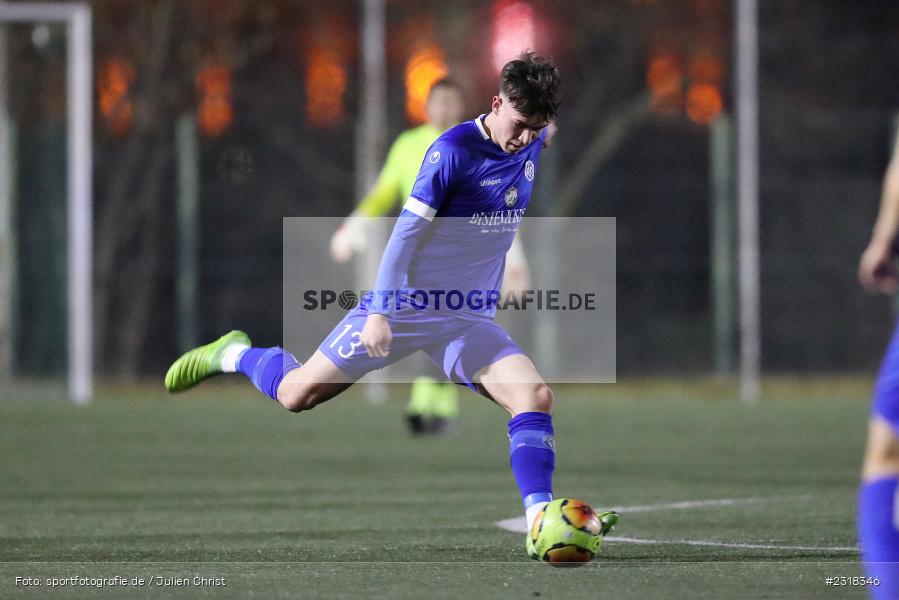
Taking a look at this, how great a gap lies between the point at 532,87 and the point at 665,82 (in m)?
12.5

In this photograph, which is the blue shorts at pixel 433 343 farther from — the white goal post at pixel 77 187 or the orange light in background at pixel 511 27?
the orange light in background at pixel 511 27

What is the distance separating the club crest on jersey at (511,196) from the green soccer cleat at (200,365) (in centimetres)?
168

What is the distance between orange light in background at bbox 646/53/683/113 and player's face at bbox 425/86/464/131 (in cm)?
788

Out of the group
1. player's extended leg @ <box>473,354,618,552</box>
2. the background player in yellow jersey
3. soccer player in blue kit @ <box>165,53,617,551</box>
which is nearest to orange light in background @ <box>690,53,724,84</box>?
the background player in yellow jersey

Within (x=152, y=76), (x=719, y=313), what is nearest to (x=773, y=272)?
(x=719, y=313)

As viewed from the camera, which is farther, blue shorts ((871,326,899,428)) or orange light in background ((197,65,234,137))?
orange light in background ((197,65,234,137))

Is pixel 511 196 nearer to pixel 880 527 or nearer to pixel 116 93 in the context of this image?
pixel 880 527

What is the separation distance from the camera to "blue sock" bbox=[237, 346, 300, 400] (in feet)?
21.3

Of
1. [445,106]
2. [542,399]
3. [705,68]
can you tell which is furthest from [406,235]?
[705,68]

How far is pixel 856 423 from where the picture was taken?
39.8ft

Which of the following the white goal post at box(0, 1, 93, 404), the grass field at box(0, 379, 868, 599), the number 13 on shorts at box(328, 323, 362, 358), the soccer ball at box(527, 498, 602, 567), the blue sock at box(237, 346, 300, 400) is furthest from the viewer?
the white goal post at box(0, 1, 93, 404)

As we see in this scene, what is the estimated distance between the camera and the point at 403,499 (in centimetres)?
780

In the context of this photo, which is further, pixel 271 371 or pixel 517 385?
pixel 271 371

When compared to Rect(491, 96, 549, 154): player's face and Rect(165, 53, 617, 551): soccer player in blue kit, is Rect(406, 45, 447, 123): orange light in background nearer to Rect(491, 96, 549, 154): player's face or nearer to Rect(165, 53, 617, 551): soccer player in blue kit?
Rect(165, 53, 617, 551): soccer player in blue kit
